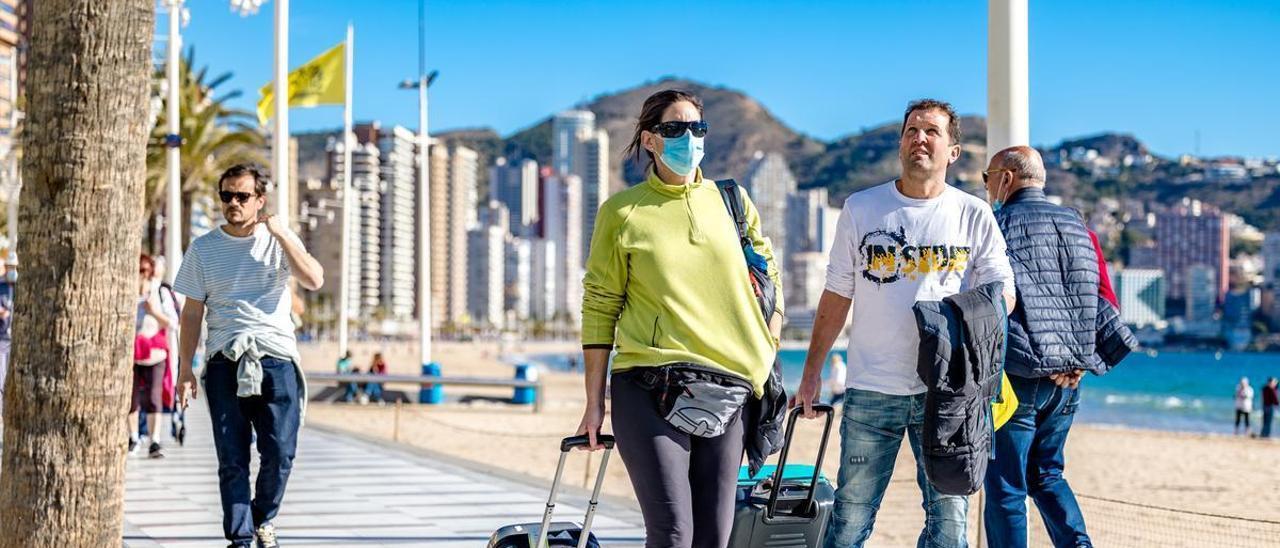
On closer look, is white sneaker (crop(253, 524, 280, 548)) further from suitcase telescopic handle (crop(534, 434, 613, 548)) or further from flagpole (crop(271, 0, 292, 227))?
flagpole (crop(271, 0, 292, 227))

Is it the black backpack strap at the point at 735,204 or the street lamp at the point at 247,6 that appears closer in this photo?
the black backpack strap at the point at 735,204

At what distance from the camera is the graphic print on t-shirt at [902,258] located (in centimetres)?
438

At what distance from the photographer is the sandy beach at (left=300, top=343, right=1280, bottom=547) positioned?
10.6 meters

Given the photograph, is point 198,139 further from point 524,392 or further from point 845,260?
point 845,260

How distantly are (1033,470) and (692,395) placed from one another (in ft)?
6.40

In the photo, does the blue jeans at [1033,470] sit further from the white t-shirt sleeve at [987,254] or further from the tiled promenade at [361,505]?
the tiled promenade at [361,505]

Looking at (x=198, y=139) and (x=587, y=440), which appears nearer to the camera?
(x=587, y=440)

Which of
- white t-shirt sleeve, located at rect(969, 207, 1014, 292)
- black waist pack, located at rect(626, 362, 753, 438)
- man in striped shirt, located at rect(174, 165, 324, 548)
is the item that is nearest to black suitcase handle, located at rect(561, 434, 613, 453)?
black waist pack, located at rect(626, 362, 753, 438)

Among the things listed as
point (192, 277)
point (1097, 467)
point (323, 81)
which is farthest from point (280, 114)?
point (1097, 467)

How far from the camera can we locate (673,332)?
3.86 metres

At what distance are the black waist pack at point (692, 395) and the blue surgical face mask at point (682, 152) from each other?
0.54m

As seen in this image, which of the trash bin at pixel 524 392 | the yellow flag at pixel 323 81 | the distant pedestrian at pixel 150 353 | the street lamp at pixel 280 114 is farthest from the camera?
the trash bin at pixel 524 392

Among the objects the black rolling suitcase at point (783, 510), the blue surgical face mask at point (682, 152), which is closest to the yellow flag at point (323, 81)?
the black rolling suitcase at point (783, 510)

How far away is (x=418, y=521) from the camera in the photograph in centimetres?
786
